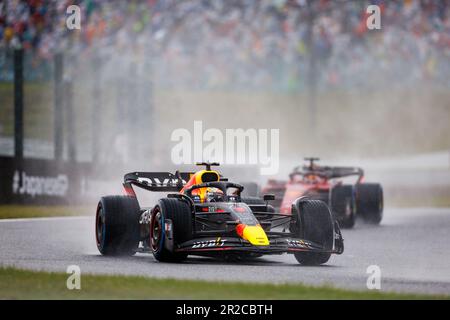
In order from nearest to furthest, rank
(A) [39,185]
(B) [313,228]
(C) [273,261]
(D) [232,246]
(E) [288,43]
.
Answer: (D) [232,246], (B) [313,228], (C) [273,261], (A) [39,185], (E) [288,43]

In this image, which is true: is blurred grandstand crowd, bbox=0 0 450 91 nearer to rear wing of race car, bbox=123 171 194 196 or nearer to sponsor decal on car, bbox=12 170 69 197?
sponsor decal on car, bbox=12 170 69 197

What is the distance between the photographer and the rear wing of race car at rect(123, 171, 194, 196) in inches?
589

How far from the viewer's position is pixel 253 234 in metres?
12.7

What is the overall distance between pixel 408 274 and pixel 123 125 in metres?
20.0

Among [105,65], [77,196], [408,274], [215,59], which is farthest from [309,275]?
[215,59]

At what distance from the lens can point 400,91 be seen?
167ft

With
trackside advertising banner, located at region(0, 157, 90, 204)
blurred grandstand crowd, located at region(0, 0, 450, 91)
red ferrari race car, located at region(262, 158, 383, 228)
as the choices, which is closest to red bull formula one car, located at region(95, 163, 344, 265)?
red ferrari race car, located at region(262, 158, 383, 228)

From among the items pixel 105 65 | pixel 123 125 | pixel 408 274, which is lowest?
pixel 408 274

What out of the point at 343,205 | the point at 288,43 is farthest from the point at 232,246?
the point at 288,43

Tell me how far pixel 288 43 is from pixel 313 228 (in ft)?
121

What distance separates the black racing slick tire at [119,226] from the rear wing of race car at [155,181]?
100 cm

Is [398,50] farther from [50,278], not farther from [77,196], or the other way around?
[50,278]

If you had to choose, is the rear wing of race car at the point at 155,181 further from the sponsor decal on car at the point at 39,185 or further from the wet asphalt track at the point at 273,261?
the sponsor decal on car at the point at 39,185

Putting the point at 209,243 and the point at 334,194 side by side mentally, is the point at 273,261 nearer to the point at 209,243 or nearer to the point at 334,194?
the point at 209,243
